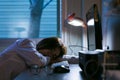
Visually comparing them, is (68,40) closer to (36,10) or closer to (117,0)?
(36,10)

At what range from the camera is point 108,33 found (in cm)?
286

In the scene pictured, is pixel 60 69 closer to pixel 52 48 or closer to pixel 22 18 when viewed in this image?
pixel 52 48

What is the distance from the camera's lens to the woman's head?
8.32 feet

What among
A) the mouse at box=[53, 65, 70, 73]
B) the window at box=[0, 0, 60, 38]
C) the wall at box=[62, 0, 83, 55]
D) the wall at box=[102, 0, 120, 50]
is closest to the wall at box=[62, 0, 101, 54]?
the wall at box=[62, 0, 83, 55]

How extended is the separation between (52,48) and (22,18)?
0.99 metres

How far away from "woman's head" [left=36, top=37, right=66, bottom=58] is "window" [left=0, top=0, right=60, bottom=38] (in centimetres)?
79

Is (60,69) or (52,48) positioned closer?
(60,69)

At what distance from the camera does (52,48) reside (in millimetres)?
2547

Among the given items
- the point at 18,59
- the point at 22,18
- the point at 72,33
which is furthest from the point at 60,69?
the point at 22,18

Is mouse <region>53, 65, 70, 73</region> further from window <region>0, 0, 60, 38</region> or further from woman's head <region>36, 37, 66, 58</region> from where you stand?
window <region>0, 0, 60, 38</region>

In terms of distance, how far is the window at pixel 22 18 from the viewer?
3369 millimetres

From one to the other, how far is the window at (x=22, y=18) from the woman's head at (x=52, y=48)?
79 centimetres

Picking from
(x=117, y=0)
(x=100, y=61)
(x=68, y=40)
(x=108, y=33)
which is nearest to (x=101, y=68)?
(x=100, y=61)

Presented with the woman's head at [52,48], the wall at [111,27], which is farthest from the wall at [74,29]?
the woman's head at [52,48]
